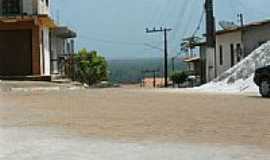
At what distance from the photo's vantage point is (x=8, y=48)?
4900cm

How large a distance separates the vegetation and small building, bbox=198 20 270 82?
16.0 metres

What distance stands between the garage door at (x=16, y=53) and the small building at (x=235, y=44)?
51.9ft

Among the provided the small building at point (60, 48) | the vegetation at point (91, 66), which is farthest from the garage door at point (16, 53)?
the vegetation at point (91, 66)

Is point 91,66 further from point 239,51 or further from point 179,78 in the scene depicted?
point 239,51

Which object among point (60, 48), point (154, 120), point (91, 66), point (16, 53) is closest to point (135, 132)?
point (154, 120)

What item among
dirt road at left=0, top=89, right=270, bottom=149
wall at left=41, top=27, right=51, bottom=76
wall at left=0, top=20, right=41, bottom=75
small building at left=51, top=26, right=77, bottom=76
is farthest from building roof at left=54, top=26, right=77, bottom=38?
dirt road at left=0, top=89, right=270, bottom=149

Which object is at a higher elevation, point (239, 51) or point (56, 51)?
point (56, 51)

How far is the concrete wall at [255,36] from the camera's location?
51.8 m

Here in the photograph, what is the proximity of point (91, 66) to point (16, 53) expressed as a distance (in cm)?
3013

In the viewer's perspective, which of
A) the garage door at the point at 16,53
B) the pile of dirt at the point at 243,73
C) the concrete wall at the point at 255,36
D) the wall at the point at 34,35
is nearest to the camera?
the pile of dirt at the point at 243,73

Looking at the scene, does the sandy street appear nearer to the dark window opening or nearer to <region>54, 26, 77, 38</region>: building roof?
the dark window opening

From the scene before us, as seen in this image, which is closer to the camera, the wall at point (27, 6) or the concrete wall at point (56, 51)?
the wall at point (27, 6)

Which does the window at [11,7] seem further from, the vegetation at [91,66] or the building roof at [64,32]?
the vegetation at [91,66]

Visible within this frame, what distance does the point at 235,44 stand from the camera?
55031 mm
